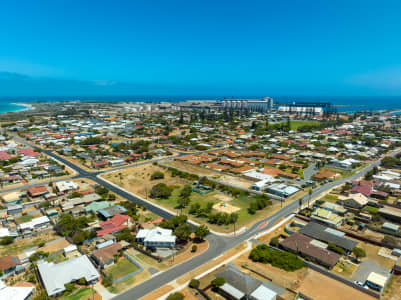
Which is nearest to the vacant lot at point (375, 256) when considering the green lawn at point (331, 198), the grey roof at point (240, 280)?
the green lawn at point (331, 198)

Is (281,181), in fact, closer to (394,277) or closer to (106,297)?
(394,277)

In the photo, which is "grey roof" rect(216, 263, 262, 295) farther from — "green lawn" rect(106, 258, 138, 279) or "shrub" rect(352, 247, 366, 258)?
"shrub" rect(352, 247, 366, 258)

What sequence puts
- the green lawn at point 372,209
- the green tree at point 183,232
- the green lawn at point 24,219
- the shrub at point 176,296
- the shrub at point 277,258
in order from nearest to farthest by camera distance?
the shrub at point 176,296 < the shrub at point 277,258 < the green tree at point 183,232 < the green lawn at point 24,219 < the green lawn at point 372,209

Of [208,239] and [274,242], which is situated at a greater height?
[274,242]

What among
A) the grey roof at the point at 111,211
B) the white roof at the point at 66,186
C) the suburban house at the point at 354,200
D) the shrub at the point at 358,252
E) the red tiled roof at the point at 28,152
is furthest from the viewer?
the red tiled roof at the point at 28,152

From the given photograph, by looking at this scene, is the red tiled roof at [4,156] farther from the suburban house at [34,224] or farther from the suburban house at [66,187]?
the suburban house at [34,224]

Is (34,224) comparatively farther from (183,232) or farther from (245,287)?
(245,287)

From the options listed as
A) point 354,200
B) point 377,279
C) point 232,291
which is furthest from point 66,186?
point 354,200

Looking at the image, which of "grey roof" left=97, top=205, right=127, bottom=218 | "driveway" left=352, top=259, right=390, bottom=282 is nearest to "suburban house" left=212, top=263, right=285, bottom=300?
"driveway" left=352, top=259, right=390, bottom=282
